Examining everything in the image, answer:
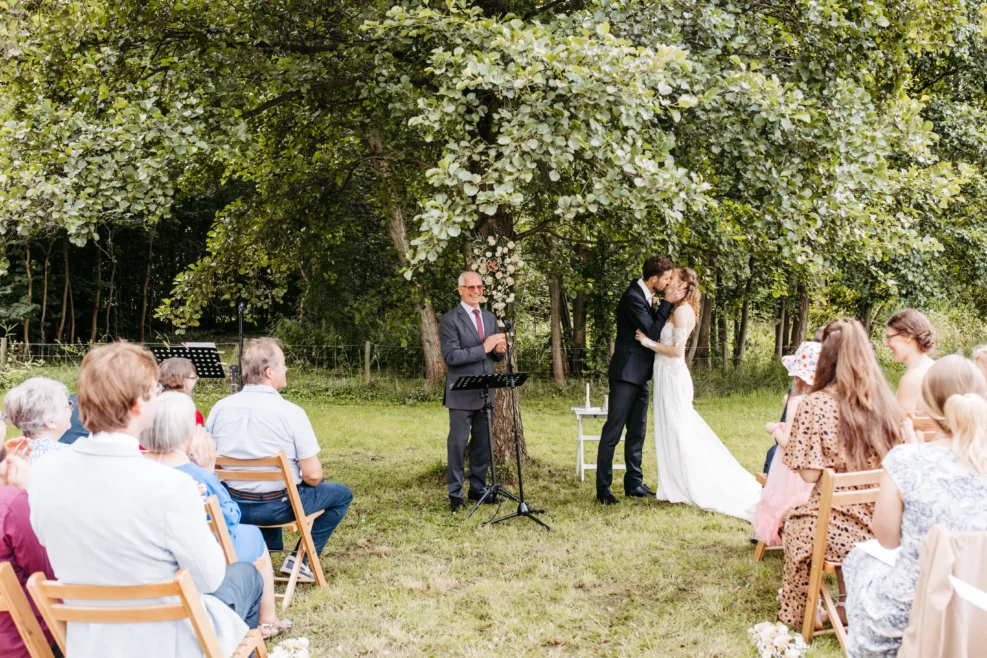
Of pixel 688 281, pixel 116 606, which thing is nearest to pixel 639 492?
pixel 688 281

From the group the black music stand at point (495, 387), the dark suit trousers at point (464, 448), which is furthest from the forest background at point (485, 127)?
the dark suit trousers at point (464, 448)

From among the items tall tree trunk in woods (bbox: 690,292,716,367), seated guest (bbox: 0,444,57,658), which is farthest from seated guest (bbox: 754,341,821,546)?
tall tree trunk in woods (bbox: 690,292,716,367)

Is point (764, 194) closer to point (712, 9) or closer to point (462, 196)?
point (712, 9)

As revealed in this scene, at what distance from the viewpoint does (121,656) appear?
2.54 m

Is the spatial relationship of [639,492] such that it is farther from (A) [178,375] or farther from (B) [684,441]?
(A) [178,375]

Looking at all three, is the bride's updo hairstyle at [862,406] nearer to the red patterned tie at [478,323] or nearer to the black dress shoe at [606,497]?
the black dress shoe at [606,497]

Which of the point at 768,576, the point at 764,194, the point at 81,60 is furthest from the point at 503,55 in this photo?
the point at 768,576

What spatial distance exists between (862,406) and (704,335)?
12514 millimetres

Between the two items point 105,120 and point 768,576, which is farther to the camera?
point 105,120

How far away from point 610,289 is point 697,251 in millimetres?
6685

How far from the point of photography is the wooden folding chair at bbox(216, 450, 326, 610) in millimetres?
4199

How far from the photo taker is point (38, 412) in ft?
11.9

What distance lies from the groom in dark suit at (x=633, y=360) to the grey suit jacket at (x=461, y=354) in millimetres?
1105

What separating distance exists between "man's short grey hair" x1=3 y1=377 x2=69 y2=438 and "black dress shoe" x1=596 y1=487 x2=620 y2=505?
4412mm
